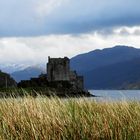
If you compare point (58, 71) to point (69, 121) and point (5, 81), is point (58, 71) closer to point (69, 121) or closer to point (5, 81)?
point (5, 81)

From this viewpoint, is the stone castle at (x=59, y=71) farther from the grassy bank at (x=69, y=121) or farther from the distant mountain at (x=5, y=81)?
the grassy bank at (x=69, y=121)

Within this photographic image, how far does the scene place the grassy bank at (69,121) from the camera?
11102 millimetres

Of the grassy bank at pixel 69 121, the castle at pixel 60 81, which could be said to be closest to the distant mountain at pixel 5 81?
the castle at pixel 60 81

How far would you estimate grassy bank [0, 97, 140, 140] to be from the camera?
1110 centimetres

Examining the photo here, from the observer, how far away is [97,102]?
14.7m

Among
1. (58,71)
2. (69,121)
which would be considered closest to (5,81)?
(58,71)

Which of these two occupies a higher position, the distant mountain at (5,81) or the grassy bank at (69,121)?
the distant mountain at (5,81)

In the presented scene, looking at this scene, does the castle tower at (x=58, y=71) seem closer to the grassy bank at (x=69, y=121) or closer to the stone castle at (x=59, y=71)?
the stone castle at (x=59, y=71)

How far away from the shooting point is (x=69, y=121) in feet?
38.5

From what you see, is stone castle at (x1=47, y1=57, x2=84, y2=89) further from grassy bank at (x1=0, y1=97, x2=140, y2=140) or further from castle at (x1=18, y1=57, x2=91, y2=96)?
grassy bank at (x1=0, y1=97, x2=140, y2=140)

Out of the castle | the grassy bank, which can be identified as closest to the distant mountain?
the castle

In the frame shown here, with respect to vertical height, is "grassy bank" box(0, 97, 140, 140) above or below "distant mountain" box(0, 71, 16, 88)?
below

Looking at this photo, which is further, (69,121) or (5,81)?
(5,81)

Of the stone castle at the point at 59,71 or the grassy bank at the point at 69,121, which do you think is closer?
the grassy bank at the point at 69,121
